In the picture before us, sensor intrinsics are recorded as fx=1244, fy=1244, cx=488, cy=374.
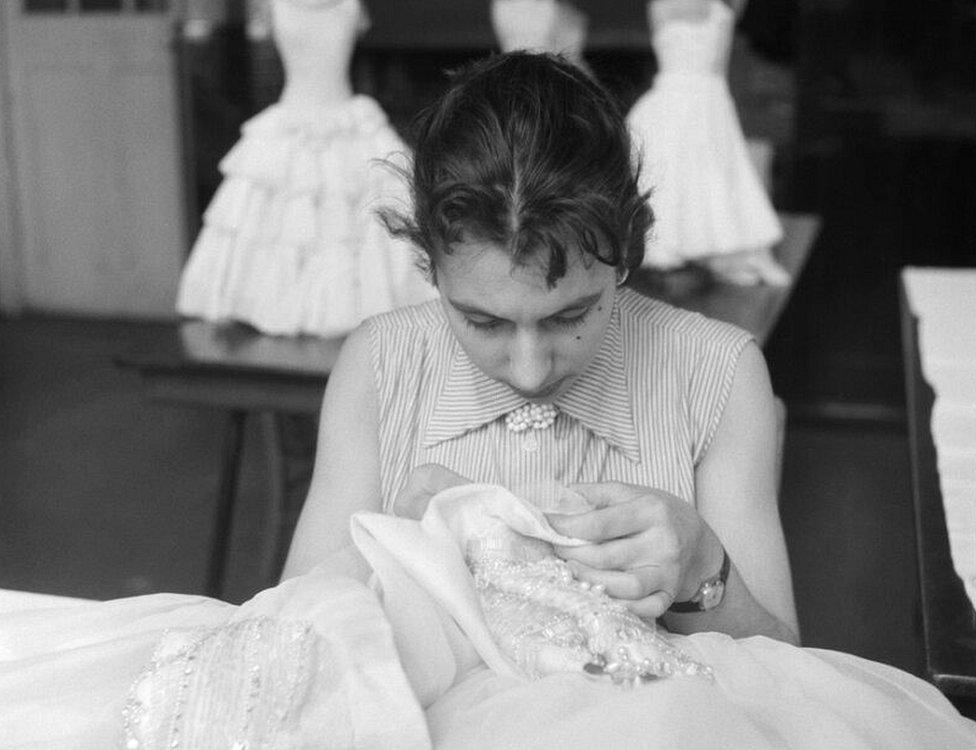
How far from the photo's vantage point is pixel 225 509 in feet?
10.2

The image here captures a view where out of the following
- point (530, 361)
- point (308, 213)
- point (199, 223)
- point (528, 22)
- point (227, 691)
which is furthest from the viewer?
point (199, 223)

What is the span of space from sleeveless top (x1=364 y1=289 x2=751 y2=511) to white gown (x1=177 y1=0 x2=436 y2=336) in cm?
112

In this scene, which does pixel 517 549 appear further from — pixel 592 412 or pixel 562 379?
pixel 592 412

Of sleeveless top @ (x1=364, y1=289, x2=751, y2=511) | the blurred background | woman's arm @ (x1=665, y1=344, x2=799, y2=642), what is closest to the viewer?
woman's arm @ (x1=665, y1=344, x2=799, y2=642)

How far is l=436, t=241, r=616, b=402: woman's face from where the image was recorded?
1.40m

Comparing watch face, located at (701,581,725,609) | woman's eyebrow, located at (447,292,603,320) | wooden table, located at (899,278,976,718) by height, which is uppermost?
Result: woman's eyebrow, located at (447,292,603,320)

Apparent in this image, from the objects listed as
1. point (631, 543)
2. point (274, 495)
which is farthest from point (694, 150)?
point (631, 543)

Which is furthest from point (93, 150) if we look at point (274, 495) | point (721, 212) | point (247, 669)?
point (247, 669)

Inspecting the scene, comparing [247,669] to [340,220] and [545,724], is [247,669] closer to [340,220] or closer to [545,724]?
[545,724]

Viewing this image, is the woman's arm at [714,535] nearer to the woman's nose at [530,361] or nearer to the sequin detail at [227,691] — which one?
the woman's nose at [530,361]

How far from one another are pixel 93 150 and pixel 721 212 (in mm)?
4566

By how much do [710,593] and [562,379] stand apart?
31cm

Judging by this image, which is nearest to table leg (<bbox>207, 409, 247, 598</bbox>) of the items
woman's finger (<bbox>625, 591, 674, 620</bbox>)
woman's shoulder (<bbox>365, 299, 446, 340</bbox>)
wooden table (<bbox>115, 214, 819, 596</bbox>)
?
wooden table (<bbox>115, 214, 819, 596</bbox>)

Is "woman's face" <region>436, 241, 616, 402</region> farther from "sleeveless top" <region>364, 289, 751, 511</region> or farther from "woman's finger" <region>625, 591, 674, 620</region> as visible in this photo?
"woman's finger" <region>625, 591, 674, 620</region>
